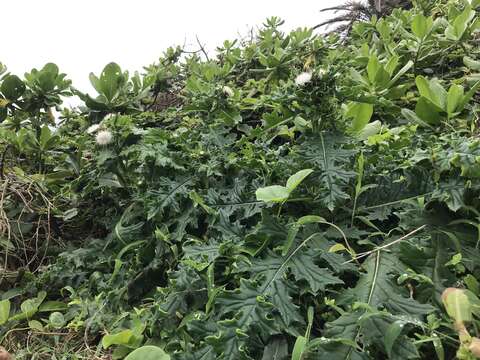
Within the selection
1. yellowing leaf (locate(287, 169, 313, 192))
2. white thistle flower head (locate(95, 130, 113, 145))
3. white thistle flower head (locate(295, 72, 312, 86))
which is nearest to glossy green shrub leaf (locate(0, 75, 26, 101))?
white thistle flower head (locate(95, 130, 113, 145))

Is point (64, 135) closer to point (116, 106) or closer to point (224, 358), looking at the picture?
point (116, 106)

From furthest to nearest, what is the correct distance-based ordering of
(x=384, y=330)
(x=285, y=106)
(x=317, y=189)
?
(x=285, y=106), (x=317, y=189), (x=384, y=330)

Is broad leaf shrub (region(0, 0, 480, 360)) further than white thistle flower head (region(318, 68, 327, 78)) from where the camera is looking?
No

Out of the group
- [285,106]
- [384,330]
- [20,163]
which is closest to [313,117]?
[285,106]

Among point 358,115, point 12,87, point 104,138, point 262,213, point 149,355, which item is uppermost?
point 12,87

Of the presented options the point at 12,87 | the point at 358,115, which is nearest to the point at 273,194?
the point at 358,115

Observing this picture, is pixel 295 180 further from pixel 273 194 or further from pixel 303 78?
pixel 303 78

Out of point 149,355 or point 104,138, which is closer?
point 149,355

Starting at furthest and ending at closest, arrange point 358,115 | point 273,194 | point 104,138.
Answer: point 104,138 → point 358,115 → point 273,194

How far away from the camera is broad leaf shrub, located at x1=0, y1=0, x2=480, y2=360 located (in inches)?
35.3

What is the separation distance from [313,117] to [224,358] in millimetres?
708

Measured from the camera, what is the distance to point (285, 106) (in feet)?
4.34

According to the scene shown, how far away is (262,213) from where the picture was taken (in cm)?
108

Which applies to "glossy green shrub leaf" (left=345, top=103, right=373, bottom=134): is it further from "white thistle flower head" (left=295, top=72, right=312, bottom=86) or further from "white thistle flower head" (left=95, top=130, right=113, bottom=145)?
"white thistle flower head" (left=95, top=130, right=113, bottom=145)
